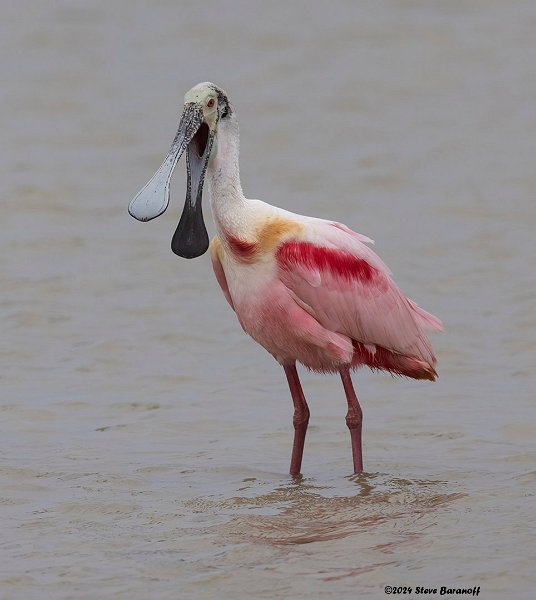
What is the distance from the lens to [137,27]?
20.5 m

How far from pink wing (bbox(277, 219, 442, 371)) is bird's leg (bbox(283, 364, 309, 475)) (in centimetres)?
41

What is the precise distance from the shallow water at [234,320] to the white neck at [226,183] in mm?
1371

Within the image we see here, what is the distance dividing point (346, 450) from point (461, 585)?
3.02 m

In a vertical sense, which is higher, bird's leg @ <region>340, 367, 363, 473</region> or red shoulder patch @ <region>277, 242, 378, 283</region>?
red shoulder patch @ <region>277, 242, 378, 283</region>

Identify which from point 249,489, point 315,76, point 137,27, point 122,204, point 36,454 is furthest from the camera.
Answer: point 137,27

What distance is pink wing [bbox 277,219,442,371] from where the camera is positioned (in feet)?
26.6

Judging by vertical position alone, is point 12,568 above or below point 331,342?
below

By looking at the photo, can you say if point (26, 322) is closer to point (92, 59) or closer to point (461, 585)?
point (461, 585)

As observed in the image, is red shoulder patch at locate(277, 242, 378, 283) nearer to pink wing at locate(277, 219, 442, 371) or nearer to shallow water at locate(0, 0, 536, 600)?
pink wing at locate(277, 219, 442, 371)

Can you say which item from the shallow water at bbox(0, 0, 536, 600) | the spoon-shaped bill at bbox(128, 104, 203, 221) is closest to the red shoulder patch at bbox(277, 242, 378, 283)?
the spoon-shaped bill at bbox(128, 104, 203, 221)

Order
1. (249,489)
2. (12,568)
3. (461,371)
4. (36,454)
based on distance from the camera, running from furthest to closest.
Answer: (461,371)
(36,454)
(249,489)
(12,568)

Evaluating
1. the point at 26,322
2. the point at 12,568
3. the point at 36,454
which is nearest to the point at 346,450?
the point at 36,454

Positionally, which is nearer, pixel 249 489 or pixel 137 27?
pixel 249 489

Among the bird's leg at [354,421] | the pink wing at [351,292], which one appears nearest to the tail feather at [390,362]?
the pink wing at [351,292]
